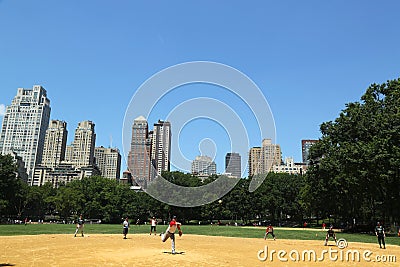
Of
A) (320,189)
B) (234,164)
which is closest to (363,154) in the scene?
(234,164)

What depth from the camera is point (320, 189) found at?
178 feet

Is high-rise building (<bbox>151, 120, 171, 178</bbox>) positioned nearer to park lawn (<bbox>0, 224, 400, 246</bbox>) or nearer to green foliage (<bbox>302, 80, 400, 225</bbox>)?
park lawn (<bbox>0, 224, 400, 246</bbox>)

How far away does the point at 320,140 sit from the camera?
5191 centimetres

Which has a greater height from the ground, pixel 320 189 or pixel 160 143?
pixel 160 143

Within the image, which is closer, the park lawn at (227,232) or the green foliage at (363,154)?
the park lawn at (227,232)

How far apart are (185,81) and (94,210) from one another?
235ft

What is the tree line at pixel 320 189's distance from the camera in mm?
39500

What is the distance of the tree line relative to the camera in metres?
39.5

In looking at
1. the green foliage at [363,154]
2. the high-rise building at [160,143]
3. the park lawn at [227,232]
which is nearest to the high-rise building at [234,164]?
the high-rise building at [160,143]

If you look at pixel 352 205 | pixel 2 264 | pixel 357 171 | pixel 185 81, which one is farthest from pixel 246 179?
pixel 2 264

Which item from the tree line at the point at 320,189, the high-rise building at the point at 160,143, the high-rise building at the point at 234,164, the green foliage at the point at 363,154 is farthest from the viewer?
the tree line at the point at 320,189

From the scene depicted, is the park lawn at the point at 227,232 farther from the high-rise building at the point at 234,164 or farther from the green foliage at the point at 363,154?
the high-rise building at the point at 234,164

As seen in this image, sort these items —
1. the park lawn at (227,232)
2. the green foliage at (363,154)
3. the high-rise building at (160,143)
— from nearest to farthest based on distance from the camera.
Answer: the high-rise building at (160,143), the park lawn at (227,232), the green foliage at (363,154)

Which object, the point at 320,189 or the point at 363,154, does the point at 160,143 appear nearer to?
the point at 363,154
